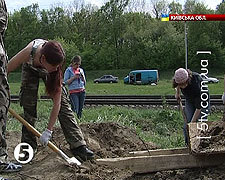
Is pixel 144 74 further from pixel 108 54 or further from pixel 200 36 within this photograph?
pixel 108 54

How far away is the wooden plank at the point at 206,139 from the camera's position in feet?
12.7

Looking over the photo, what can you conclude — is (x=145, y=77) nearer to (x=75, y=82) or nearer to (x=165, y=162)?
(x=75, y=82)

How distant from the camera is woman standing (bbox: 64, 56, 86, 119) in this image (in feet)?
27.1

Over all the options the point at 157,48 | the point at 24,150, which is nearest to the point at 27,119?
the point at 24,150

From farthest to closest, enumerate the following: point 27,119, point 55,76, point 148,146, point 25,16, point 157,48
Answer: point 25,16 < point 157,48 < point 148,146 < point 27,119 < point 55,76

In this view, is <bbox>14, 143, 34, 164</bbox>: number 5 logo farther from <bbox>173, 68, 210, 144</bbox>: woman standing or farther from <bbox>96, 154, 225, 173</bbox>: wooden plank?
<bbox>173, 68, 210, 144</bbox>: woman standing

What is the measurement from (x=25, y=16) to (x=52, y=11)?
3827 mm

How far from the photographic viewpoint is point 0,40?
3.28 meters

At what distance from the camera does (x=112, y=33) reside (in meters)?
47.3

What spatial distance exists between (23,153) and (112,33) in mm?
43200

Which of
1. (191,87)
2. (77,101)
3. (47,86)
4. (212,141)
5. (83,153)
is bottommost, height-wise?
(77,101)

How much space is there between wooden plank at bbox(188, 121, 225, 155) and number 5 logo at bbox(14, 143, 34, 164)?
78.9 inches

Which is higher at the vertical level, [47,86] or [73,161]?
[47,86]

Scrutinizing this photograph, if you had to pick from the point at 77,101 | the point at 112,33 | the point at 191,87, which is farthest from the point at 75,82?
the point at 112,33
